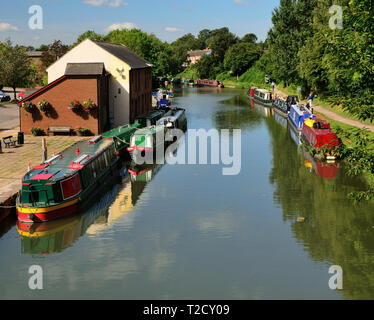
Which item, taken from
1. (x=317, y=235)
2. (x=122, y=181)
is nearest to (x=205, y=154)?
(x=122, y=181)

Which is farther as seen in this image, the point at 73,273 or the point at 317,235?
the point at 317,235

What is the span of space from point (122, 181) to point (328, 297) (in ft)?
56.6

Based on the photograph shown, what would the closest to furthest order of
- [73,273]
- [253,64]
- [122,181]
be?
[73,273] → [122,181] → [253,64]

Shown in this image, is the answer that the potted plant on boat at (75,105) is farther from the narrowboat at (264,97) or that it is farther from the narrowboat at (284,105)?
the narrowboat at (264,97)

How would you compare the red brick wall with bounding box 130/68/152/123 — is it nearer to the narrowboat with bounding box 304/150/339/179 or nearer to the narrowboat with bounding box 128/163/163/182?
the narrowboat with bounding box 128/163/163/182

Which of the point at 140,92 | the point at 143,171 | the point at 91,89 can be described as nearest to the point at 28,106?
the point at 91,89

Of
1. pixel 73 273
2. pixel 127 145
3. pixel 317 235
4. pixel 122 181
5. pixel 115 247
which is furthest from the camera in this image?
pixel 127 145

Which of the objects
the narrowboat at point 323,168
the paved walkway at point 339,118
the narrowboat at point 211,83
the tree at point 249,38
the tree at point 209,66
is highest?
the tree at point 249,38

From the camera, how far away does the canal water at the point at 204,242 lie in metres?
16.2

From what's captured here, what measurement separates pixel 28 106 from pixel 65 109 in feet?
9.86

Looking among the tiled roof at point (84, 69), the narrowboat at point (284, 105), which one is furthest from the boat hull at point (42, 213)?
the narrowboat at point (284, 105)

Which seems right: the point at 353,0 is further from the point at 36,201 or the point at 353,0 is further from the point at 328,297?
the point at 36,201

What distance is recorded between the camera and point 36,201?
21500mm
